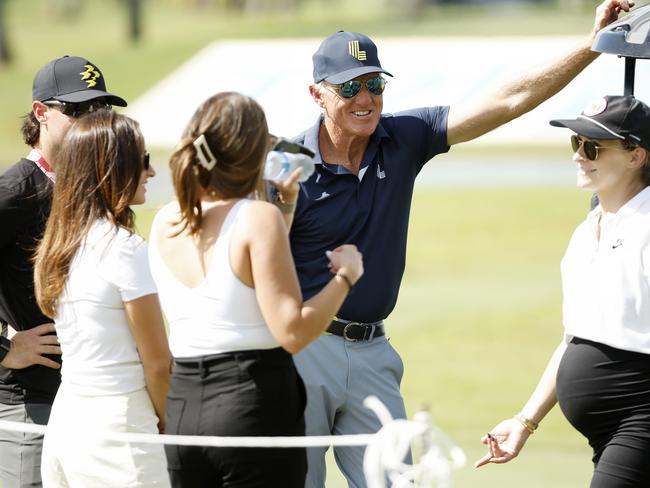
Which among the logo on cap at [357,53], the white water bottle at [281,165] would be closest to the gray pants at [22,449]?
the white water bottle at [281,165]

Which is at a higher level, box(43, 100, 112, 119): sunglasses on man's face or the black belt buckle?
box(43, 100, 112, 119): sunglasses on man's face

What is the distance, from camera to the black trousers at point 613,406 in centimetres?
372

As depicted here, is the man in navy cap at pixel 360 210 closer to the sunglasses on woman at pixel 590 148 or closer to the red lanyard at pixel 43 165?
the sunglasses on woman at pixel 590 148

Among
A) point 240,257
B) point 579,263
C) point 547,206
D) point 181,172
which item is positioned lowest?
point 547,206

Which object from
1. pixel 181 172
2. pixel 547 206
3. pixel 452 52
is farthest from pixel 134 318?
pixel 452 52

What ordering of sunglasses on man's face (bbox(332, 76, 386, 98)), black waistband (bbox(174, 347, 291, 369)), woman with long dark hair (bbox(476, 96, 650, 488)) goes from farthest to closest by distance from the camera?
1. sunglasses on man's face (bbox(332, 76, 386, 98))
2. woman with long dark hair (bbox(476, 96, 650, 488))
3. black waistband (bbox(174, 347, 291, 369))

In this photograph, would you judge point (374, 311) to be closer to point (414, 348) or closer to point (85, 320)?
point (85, 320)

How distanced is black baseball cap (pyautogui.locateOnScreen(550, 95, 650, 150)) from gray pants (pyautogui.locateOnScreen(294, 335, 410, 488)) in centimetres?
115

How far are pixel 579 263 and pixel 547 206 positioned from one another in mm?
15975

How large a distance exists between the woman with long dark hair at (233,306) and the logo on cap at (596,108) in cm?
118

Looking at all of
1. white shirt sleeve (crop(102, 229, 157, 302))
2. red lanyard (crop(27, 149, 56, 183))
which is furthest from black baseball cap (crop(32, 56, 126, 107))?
white shirt sleeve (crop(102, 229, 157, 302))

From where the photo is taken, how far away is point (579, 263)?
3922 mm

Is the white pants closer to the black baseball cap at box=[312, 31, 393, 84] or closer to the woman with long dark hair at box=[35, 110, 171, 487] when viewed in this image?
the woman with long dark hair at box=[35, 110, 171, 487]

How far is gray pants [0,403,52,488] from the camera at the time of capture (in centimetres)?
399
